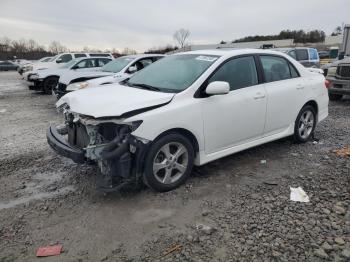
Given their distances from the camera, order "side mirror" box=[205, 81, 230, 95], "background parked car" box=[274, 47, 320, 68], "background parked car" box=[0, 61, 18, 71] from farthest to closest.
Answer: "background parked car" box=[0, 61, 18, 71], "background parked car" box=[274, 47, 320, 68], "side mirror" box=[205, 81, 230, 95]

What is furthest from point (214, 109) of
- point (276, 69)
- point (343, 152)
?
point (343, 152)

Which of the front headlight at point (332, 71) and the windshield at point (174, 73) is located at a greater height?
the windshield at point (174, 73)

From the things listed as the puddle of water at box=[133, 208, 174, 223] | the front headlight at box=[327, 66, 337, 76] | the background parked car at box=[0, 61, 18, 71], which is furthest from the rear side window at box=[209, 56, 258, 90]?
the background parked car at box=[0, 61, 18, 71]

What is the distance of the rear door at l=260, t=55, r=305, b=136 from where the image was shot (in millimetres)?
5148

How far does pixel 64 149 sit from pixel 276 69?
350 centimetres

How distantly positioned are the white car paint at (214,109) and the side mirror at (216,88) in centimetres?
14

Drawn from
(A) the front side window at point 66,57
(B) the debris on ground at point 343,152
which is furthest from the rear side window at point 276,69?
(A) the front side window at point 66,57

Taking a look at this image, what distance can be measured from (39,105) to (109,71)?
2.88 metres

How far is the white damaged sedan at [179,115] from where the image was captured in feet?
12.5

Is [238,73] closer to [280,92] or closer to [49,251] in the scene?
[280,92]

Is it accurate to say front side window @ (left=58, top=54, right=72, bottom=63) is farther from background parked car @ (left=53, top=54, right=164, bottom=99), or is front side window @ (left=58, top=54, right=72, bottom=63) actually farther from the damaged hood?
the damaged hood

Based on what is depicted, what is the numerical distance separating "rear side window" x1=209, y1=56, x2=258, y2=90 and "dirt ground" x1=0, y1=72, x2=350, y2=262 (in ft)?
4.07

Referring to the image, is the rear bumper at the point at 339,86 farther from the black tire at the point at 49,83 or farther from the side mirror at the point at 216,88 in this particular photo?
the black tire at the point at 49,83

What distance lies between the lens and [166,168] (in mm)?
4105
